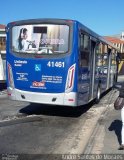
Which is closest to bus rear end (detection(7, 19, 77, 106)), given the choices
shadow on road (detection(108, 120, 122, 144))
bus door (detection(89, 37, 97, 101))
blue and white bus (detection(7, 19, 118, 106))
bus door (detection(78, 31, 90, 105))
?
blue and white bus (detection(7, 19, 118, 106))

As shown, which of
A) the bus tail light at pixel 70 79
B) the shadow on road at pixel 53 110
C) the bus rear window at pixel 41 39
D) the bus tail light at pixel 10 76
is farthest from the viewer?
the shadow on road at pixel 53 110

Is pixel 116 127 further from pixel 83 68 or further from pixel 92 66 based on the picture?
pixel 92 66

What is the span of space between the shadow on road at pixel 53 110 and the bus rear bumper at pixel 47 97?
101 cm

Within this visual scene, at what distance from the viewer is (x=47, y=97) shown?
1180 centimetres

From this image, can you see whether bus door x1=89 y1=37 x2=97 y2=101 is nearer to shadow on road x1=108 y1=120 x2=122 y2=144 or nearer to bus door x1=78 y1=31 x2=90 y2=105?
bus door x1=78 y1=31 x2=90 y2=105

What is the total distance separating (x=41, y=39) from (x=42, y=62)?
0.76 metres

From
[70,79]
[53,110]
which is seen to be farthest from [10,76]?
[53,110]

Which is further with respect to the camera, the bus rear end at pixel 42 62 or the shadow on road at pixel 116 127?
the bus rear end at pixel 42 62

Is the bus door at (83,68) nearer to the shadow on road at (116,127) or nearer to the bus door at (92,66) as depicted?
the bus door at (92,66)

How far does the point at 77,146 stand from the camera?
27.6 ft

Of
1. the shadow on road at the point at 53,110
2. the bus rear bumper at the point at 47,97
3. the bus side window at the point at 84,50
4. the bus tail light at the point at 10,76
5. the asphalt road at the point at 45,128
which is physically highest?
the bus side window at the point at 84,50

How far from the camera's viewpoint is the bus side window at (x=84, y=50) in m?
12.0

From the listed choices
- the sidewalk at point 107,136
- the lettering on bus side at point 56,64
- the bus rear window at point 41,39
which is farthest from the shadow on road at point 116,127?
the bus rear window at point 41,39

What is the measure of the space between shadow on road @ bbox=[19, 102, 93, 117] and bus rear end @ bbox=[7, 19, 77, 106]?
1319mm
